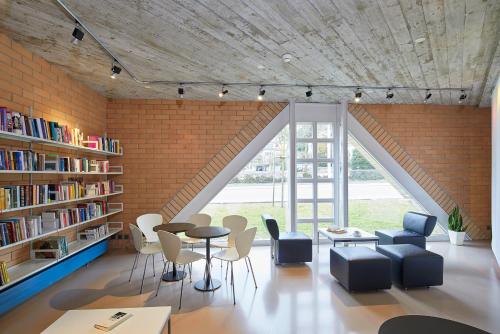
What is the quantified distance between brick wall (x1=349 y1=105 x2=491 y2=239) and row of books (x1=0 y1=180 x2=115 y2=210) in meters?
5.92

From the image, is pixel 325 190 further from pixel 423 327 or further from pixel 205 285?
pixel 423 327

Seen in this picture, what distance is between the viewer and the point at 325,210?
6586mm

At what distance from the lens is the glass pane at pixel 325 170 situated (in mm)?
6609

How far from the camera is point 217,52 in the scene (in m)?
3.89

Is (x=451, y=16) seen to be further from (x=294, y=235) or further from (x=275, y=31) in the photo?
(x=294, y=235)

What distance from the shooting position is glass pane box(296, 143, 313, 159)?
6.56 metres

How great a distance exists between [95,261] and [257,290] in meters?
3.10

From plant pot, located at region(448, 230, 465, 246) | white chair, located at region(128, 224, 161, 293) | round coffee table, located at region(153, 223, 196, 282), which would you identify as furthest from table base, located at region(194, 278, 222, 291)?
plant pot, located at region(448, 230, 465, 246)

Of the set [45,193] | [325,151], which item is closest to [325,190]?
[325,151]

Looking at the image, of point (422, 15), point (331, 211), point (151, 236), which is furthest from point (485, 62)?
point (151, 236)

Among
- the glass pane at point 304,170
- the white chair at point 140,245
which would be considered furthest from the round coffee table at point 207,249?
the glass pane at point 304,170

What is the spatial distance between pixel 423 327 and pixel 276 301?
2045mm

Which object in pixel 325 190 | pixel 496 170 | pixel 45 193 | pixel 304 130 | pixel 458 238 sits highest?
pixel 304 130

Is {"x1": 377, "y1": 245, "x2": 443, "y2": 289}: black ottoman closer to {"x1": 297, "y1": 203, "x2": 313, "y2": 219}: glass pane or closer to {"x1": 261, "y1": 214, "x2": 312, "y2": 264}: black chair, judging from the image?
{"x1": 261, "y1": 214, "x2": 312, "y2": 264}: black chair
